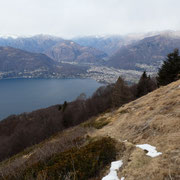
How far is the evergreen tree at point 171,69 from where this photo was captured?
81.3 ft

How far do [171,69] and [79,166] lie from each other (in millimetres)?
26283

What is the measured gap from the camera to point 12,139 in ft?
131

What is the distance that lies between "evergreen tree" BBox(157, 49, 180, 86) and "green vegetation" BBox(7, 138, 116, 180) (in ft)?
77.3

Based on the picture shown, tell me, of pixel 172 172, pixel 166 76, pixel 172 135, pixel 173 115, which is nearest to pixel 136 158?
pixel 172 172

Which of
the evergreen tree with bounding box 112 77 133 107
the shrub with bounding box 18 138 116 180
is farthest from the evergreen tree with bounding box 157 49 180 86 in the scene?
the shrub with bounding box 18 138 116 180

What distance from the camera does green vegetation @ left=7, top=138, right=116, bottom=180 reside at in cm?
588

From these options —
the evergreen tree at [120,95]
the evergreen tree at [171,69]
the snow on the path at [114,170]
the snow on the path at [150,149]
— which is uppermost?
the evergreen tree at [171,69]

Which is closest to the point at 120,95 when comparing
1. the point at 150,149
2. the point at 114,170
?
the point at 150,149

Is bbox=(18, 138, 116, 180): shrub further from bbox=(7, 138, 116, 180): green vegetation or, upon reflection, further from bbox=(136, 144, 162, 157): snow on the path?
bbox=(136, 144, 162, 157): snow on the path

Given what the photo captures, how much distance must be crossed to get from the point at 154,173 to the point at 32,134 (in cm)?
4241

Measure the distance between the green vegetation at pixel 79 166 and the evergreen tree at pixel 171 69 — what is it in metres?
23.6

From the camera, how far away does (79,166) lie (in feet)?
20.5

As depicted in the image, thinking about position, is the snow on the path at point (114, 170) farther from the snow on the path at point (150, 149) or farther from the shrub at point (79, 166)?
the snow on the path at point (150, 149)

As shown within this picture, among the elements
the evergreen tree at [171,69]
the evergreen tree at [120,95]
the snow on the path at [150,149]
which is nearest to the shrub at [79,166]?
the snow on the path at [150,149]
